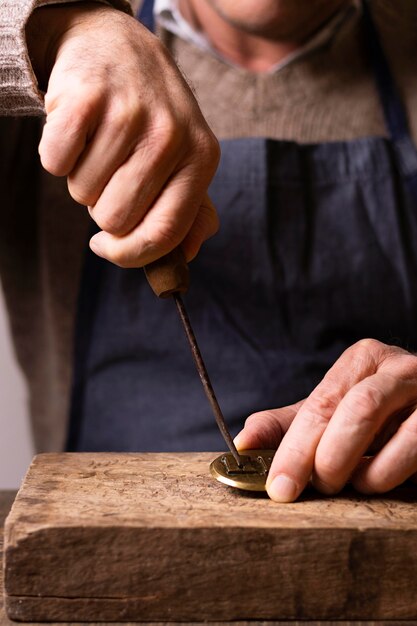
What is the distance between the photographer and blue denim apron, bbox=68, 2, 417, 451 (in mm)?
1466

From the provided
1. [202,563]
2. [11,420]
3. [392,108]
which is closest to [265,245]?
[392,108]

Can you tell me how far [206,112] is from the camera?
1615mm

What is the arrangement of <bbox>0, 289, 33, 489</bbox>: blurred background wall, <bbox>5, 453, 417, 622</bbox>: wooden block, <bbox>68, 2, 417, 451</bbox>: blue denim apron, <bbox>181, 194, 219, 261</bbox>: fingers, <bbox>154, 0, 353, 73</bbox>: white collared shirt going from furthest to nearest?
<bbox>0, 289, 33, 489</bbox>: blurred background wall < <bbox>154, 0, 353, 73</bbox>: white collared shirt < <bbox>68, 2, 417, 451</bbox>: blue denim apron < <bbox>181, 194, 219, 261</bbox>: fingers < <bbox>5, 453, 417, 622</bbox>: wooden block

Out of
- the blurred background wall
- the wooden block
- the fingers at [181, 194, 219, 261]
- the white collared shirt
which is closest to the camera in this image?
the wooden block

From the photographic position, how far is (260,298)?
1492mm

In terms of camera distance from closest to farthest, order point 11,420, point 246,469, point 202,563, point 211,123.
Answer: point 202,563 → point 246,469 → point 211,123 → point 11,420

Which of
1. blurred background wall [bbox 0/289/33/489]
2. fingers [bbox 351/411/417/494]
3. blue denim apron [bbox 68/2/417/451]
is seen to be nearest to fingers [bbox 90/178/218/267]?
fingers [bbox 351/411/417/494]

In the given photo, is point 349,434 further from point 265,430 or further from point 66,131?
point 66,131

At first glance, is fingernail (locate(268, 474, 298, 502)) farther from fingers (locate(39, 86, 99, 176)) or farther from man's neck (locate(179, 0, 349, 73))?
man's neck (locate(179, 0, 349, 73))

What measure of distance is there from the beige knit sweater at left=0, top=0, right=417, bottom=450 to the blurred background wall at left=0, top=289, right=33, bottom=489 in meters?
0.63

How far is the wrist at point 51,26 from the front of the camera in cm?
97

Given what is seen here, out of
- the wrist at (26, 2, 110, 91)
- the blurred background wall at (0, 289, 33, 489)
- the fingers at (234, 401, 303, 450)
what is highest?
the wrist at (26, 2, 110, 91)

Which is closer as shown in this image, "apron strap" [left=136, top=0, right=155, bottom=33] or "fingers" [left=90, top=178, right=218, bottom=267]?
"fingers" [left=90, top=178, right=218, bottom=267]

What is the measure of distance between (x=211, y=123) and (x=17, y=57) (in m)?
0.70
